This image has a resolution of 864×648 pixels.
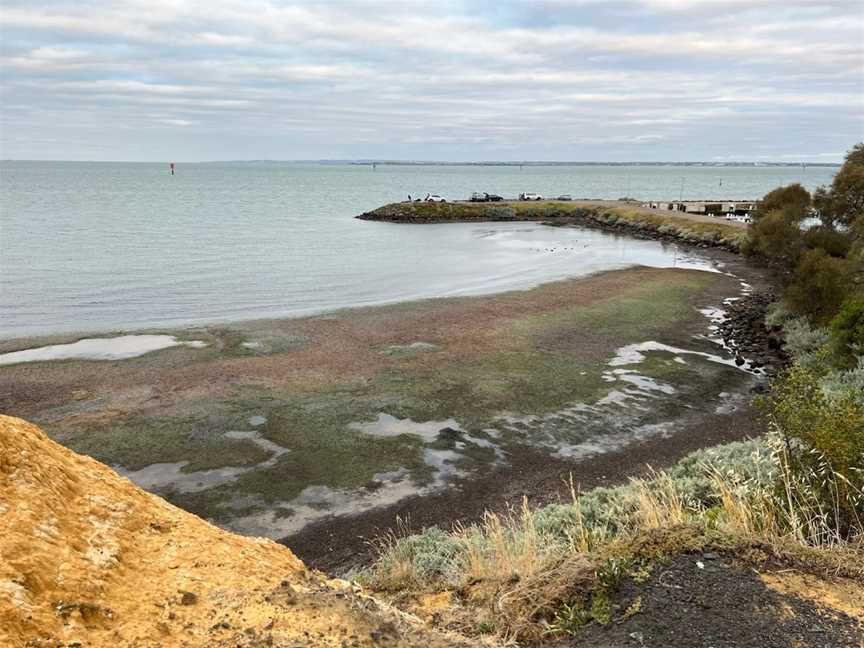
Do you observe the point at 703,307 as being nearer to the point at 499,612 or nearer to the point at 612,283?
the point at 612,283

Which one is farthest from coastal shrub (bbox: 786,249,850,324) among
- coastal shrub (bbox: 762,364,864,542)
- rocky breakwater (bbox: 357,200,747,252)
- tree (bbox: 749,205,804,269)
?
rocky breakwater (bbox: 357,200,747,252)

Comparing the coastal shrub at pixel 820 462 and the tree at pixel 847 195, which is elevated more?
the tree at pixel 847 195

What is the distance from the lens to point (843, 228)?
30.6 meters

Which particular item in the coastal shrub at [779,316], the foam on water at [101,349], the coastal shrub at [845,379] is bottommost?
the foam on water at [101,349]

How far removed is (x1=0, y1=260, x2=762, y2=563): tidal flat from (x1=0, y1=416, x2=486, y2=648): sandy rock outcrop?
20.3 ft

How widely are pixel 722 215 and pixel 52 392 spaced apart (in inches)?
2921

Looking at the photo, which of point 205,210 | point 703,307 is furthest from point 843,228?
point 205,210

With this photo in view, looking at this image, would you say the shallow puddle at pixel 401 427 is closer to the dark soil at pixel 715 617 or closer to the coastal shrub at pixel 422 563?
the coastal shrub at pixel 422 563

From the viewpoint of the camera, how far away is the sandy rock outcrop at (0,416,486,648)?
14.5ft

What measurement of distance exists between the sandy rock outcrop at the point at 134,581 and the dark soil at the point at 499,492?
5.15 m

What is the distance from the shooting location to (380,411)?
1797 cm

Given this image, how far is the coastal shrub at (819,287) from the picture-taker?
2491cm

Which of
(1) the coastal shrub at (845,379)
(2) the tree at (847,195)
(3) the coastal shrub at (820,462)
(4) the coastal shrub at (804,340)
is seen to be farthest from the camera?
(2) the tree at (847,195)

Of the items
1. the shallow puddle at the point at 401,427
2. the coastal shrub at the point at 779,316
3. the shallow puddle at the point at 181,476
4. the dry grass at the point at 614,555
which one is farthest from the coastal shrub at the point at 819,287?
the shallow puddle at the point at 181,476
